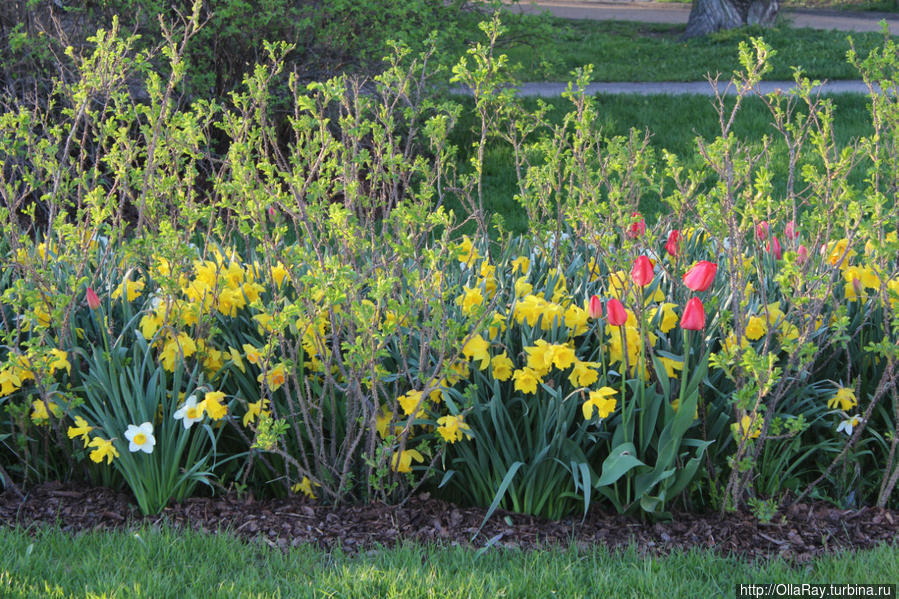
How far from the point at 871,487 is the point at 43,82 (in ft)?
17.6

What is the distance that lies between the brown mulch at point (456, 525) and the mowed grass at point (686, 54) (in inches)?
307

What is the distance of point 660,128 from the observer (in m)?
8.44

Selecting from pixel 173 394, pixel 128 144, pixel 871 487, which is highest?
pixel 128 144

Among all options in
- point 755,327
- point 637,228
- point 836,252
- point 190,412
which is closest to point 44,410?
point 190,412

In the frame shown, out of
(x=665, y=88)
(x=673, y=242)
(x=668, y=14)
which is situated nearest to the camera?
(x=673, y=242)

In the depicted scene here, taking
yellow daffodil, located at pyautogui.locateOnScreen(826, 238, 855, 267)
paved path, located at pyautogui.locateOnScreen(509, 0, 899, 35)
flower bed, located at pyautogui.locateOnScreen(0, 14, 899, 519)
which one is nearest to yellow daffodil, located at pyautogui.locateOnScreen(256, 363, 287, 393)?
flower bed, located at pyautogui.locateOnScreen(0, 14, 899, 519)

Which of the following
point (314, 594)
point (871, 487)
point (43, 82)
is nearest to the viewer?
point (314, 594)

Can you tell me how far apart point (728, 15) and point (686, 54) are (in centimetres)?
200

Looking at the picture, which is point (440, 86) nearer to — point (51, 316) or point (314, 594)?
point (51, 316)

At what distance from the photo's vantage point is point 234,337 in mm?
3127

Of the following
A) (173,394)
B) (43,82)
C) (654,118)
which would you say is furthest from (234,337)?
(654,118)

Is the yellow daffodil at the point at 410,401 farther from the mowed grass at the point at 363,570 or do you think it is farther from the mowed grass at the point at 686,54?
the mowed grass at the point at 686,54

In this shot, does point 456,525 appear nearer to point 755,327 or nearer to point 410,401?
point 410,401

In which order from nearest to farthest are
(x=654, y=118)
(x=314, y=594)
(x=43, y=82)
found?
(x=314, y=594) < (x=43, y=82) < (x=654, y=118)
